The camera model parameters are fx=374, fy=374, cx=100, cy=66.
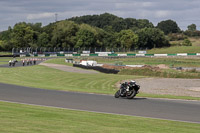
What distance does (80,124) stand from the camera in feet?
38.3

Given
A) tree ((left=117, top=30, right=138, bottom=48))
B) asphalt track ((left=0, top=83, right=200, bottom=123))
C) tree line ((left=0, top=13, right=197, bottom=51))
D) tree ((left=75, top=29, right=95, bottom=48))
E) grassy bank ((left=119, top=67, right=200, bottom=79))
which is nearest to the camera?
asphalt track ((left=0, top=83, right=200, bottom=123))

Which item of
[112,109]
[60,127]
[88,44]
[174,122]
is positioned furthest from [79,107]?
[88,44]

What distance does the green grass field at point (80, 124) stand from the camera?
10.5 m

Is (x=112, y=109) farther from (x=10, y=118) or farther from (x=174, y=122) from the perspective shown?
(x=10, y=118)

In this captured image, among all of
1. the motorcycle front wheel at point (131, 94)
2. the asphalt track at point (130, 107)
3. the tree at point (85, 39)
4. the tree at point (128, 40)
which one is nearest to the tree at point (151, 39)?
the tree at point (128, 40)

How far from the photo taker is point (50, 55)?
11112 cm

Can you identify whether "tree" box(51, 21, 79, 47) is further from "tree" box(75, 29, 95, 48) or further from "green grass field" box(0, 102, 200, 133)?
"green grass field" box(0, 102, 200, 133)

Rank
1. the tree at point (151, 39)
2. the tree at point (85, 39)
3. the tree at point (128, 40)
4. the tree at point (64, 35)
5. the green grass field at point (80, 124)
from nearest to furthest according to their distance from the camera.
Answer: the green grass field at point (80, 124)
the tree at point (64, 35)
the tree at point (85, 39)
the tree at point (128, 40)
the tree at point (151, 39)

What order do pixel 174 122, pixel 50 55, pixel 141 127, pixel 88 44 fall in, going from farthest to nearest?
1. pixel 88 44
2. pixel 50 55
3. pixel 174 122
4. pixel 141 127

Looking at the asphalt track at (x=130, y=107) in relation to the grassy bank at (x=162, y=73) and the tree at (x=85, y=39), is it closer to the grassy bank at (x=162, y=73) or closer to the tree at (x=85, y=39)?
the grassy bank at (x=162, y=73)

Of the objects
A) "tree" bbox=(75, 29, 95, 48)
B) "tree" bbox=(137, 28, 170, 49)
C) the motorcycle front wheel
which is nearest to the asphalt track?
the motorcycle front wheel

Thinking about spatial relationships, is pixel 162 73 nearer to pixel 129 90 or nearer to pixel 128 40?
pixel 129 90

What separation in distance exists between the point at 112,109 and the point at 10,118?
19.7ft

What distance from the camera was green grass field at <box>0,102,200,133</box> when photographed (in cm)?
1052
